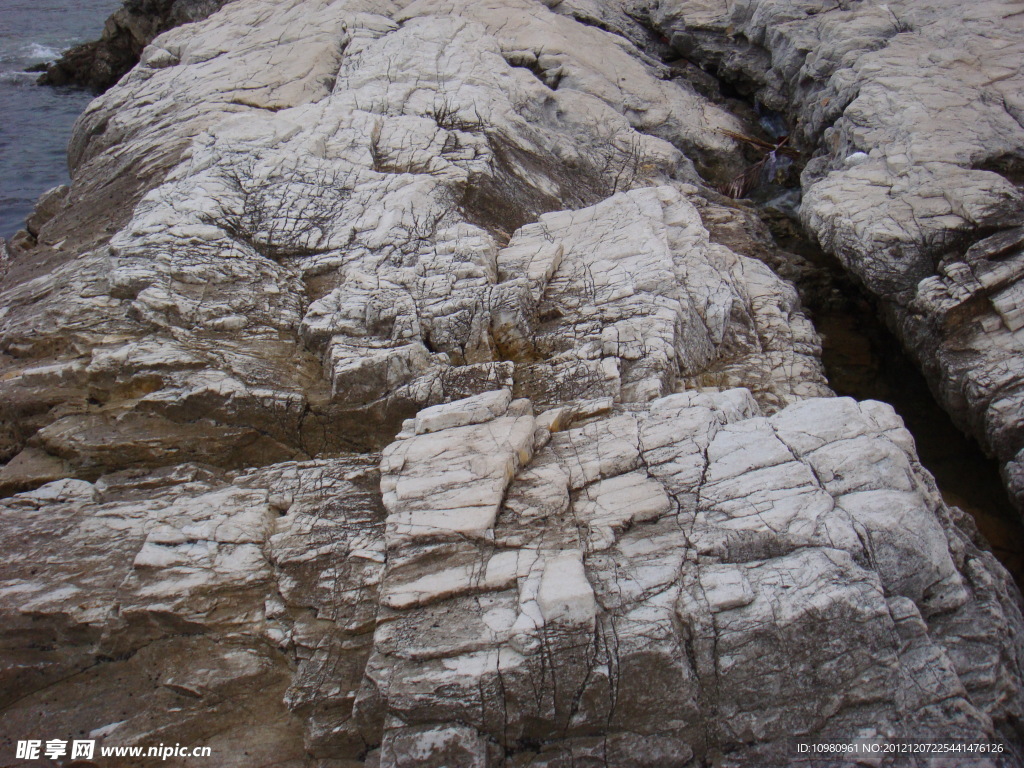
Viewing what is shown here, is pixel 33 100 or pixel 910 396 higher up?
pixel 33 100

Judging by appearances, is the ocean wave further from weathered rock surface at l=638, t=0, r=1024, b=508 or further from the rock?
weathered rock surface at l=638, t=0, r=1024, b=508

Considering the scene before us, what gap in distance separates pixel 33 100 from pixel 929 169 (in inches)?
1498

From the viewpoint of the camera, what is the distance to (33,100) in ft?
109

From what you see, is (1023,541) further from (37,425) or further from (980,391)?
(37,425)

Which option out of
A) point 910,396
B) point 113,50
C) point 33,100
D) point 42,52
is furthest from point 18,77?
point 910,396

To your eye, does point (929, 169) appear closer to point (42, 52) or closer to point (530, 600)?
point (530, 600)

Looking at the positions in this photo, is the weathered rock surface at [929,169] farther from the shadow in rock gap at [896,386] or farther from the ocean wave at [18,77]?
the ocean wave at [18,77]

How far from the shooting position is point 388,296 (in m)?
11.8

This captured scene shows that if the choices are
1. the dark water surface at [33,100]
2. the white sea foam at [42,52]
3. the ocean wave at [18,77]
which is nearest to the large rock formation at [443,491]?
the dark water surface at [33,100]

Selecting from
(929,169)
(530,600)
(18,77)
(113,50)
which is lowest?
(530,600)

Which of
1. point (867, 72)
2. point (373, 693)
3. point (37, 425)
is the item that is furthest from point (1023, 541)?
point (37, 425)

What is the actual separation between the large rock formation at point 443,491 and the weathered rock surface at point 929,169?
2452mm

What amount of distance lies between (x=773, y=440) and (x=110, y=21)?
40.4m

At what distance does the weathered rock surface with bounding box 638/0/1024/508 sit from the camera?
504 inches
